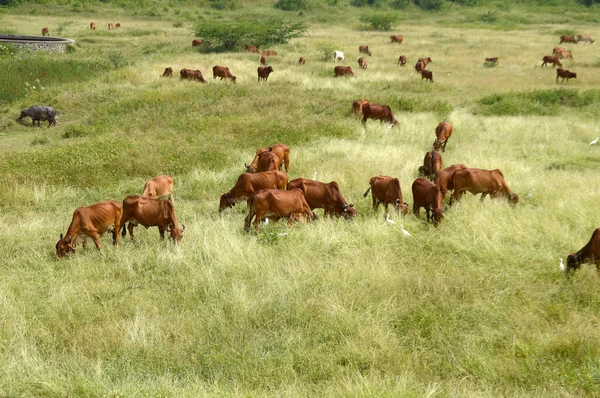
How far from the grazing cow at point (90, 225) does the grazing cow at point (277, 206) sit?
194 centimetres

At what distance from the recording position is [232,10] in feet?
173

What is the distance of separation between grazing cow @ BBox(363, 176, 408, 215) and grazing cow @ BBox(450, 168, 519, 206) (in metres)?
1.07

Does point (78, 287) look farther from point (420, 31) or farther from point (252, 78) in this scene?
point (420, 31)

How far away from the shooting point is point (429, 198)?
8.11 m

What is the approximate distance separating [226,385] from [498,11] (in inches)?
2319

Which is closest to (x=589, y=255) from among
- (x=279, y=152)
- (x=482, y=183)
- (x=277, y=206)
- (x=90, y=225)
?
(x=482, y=183)

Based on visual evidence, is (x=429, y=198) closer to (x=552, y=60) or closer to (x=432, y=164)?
(x=432, y=164)

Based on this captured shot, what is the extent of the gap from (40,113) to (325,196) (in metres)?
11.9

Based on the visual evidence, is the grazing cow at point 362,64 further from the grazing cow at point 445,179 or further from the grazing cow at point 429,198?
the grazing cow at point 429,198

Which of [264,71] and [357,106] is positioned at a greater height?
[264,71]

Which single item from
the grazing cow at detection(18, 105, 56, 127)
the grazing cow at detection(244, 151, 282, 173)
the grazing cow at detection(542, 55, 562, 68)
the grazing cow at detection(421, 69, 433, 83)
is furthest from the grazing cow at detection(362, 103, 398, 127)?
the grazing cow at detection(542, 55, 562, 68)

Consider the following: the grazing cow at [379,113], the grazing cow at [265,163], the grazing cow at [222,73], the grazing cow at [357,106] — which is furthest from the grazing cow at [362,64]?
the grazing cow at [265,163]

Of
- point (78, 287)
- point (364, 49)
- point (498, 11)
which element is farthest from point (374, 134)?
point (498, 11)

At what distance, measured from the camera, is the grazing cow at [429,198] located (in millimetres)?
7965
